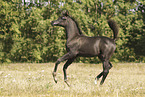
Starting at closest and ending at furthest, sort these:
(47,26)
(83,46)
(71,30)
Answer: (83,46)
(71,30)
(47,26)

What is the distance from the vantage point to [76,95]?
7574mm

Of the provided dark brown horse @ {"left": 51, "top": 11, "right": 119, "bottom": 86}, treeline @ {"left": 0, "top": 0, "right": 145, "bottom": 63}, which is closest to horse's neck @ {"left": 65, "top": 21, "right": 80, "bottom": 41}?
dark brown horse @ {"left": 51, "top": 11, "right": 119, "bottom": 86}

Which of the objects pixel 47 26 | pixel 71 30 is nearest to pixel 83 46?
pixel 71 30

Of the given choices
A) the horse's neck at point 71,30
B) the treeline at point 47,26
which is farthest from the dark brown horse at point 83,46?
the treeline at point 47,26

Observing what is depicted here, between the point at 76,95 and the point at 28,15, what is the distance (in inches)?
727

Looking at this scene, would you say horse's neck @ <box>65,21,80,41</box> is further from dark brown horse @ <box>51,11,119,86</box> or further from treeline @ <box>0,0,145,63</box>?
treeline @ <box>0,0,145,63</box>

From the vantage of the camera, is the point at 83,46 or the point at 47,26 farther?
the point at 47,26

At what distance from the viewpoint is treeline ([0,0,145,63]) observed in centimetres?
2375

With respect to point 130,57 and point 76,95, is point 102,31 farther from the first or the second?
point 76,95

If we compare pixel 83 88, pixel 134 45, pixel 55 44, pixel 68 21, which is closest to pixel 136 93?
pixel 83 88

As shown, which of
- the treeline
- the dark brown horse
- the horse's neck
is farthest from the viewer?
the treeline

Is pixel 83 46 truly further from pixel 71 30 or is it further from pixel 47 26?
pixel 47 26

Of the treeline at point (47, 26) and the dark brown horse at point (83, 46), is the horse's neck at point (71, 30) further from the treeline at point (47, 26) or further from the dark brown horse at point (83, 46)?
the treeline at point (47, 26)

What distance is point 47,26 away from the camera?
78.0ft
